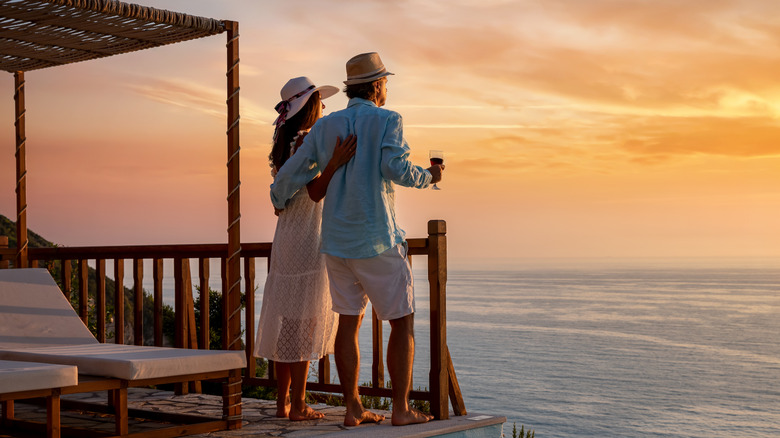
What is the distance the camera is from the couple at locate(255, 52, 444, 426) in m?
3.89

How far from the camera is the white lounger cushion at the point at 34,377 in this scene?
11.1 ft

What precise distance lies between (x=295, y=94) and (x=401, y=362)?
4.56 ft

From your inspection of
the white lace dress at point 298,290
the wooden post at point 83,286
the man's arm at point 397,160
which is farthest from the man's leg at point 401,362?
the wooden post at point 83,286

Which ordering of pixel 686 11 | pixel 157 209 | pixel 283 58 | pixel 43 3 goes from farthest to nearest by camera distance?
pixel 686 11, pixel 283 58, pixel 157 209, pixel 43 3

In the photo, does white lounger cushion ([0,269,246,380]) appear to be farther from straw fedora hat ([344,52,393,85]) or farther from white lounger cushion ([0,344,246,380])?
straw fedora hat ([344,52,393,85])

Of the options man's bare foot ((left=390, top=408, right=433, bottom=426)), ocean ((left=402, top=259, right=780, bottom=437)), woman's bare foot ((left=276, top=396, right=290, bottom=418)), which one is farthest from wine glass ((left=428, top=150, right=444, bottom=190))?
ocean ((left=402, top=259, right=780, bottom=437))

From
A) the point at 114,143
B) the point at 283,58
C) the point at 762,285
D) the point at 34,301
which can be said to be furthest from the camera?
the point at 762,285

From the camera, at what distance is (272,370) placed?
5.25 meters

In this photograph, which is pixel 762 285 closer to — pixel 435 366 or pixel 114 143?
pixel 114 143

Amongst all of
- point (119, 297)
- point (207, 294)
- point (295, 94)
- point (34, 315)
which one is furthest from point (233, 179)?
point (119, 297)

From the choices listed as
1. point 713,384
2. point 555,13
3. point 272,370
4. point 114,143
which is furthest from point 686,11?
point 272,370

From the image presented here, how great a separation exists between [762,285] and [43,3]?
306 ft

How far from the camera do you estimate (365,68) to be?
12.8 ft

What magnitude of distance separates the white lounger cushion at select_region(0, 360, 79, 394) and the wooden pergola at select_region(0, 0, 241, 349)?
1212 mm
